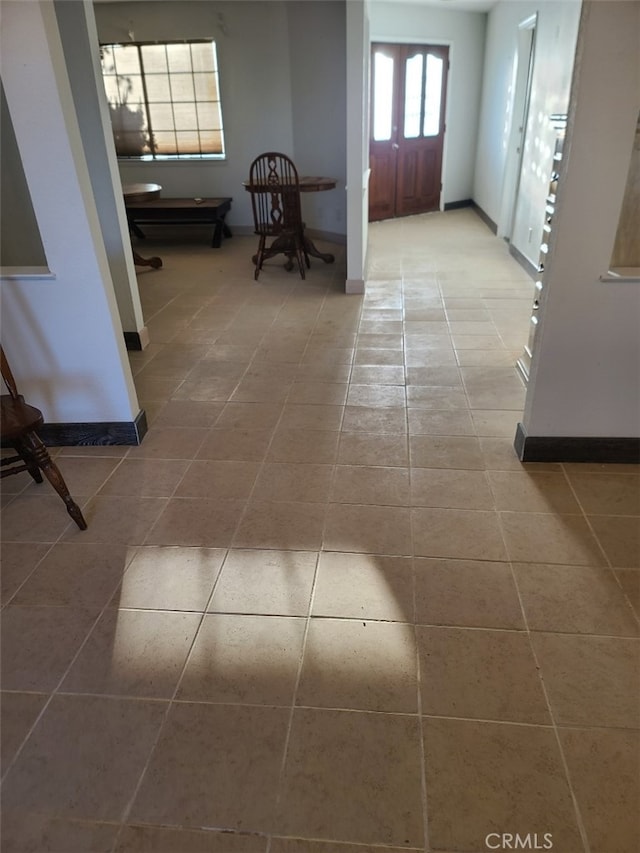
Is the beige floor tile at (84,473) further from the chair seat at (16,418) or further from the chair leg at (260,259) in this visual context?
the chair leg at (260,259)

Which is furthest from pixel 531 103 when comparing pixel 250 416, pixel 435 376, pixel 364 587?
pixel 364 587

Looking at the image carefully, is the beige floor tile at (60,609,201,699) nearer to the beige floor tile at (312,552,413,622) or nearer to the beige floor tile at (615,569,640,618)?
the beige floor tile at (312,552,413,622)

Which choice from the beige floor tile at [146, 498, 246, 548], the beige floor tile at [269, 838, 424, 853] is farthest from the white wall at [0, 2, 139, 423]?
the beige floor tile at [269, 838, 424, 853]

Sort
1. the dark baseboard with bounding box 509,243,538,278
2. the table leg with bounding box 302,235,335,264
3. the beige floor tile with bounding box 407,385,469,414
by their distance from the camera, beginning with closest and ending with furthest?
1. the beige floor tile with bounding box 407,385,469,414
2. the dark baseboard with bounding box 509,243,538,278
3. the table leg with bounding box 302,235,335,264

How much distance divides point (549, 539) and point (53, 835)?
1665mm

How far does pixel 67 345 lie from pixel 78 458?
0.51 m

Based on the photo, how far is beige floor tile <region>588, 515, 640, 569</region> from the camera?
6.28 ft

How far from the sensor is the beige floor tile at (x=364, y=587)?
68.7 inches

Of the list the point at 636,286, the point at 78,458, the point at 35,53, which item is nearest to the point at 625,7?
the point at 636,286

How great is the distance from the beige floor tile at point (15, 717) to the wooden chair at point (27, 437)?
0.70 metres

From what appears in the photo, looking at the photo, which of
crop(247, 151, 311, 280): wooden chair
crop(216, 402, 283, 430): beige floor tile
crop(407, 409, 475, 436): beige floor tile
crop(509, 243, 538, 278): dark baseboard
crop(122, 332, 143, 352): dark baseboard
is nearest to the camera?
crop(407, 409, 475, 436): beige floor tile

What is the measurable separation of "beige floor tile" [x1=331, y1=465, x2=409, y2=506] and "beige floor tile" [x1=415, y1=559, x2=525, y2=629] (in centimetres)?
37

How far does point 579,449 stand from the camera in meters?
2.43

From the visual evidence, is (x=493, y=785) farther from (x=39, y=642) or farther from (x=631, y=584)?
(x=39, y=642)
